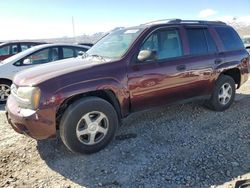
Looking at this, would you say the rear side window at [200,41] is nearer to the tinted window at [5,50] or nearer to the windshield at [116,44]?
the windshield at [116,44]

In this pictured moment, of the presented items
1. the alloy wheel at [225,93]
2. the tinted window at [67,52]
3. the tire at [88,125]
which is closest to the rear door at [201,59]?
the alloy wheel at [225,93]

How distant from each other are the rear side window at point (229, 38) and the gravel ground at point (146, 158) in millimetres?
1592

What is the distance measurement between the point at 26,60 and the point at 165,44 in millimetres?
4254

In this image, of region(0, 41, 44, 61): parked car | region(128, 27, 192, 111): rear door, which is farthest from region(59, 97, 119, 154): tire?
region(0, 41, 44, 61): parked car

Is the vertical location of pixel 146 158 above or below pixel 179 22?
below

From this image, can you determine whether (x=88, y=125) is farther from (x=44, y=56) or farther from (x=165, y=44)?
(x=44, y=56)

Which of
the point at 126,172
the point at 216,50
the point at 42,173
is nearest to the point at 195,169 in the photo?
the point at 126,172

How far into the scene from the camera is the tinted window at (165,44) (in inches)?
187

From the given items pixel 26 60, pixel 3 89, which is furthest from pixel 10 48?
pixel 3 89

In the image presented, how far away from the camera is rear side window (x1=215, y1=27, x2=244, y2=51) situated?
5902 millimetres

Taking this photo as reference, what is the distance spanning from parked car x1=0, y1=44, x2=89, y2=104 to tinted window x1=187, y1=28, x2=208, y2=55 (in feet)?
13.6

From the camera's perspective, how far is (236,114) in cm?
579

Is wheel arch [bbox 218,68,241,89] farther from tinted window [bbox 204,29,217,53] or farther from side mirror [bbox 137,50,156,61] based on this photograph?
side mirror [bbox 137,50,156,61]

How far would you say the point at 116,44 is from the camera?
194 inches
